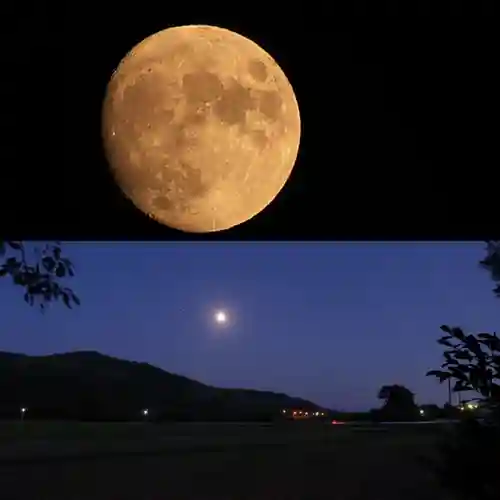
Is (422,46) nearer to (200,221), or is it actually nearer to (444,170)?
(444,170)

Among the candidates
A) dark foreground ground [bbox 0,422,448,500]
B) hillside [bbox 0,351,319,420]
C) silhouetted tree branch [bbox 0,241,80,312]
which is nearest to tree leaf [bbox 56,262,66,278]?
silhouetted tree branch [bbox 0,241,80,312]

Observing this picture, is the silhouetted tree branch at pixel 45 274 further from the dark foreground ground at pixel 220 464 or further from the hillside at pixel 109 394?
the hillside at pixel 109 394

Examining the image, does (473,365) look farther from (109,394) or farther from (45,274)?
(109,394)

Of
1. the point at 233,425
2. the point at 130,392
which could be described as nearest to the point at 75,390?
the point at 130,392

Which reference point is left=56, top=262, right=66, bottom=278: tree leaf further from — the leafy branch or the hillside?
the hillside

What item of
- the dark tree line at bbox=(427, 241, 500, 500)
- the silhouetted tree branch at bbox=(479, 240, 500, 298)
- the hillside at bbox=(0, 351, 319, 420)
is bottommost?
the dark tree line at bbox=(427, 241, 500, 500)

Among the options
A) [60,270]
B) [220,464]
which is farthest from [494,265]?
Answer: [220,464]
